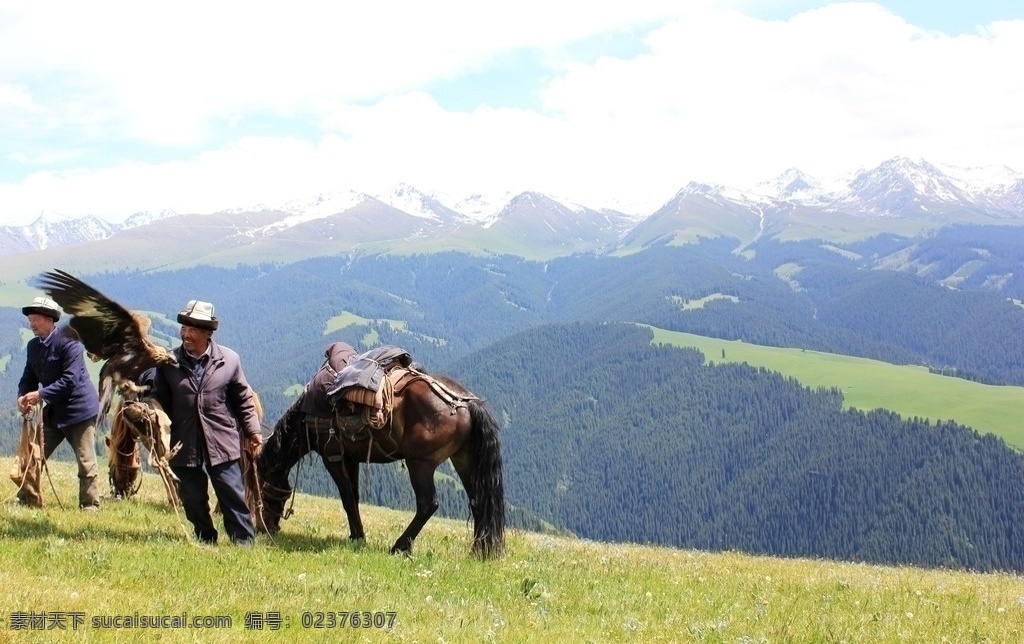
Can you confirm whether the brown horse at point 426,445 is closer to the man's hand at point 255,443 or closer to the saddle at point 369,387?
the saddle at point 369,387

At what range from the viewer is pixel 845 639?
785cm

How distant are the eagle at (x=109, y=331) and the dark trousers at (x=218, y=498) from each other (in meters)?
1.49

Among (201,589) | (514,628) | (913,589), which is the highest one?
(201,589)

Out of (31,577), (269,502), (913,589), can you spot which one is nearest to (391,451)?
(269,502)

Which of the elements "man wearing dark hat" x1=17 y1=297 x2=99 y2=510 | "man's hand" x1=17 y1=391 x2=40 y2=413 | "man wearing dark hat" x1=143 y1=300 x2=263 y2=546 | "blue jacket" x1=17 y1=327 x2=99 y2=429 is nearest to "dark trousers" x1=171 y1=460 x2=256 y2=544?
"man wearing dark hat" x1=143 y1=300 x2=263 y2=546

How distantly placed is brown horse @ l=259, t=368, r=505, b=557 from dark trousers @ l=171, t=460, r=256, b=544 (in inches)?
71.0

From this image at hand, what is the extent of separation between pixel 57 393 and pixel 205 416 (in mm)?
3663

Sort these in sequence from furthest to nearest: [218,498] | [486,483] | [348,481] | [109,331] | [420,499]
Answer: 1. [348,481]
2. [486,483]
3. [420,499]
4. [218,498]
5. [109,331]

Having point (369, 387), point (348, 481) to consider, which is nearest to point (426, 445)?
point (369, 387)

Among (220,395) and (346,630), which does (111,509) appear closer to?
(220,395)

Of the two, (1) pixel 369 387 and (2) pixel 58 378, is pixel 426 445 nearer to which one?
(1) pixel 369 387

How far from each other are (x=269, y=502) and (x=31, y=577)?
18.6ft

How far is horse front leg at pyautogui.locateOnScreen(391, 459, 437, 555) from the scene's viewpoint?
40.3 ft

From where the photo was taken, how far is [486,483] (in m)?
12.7
